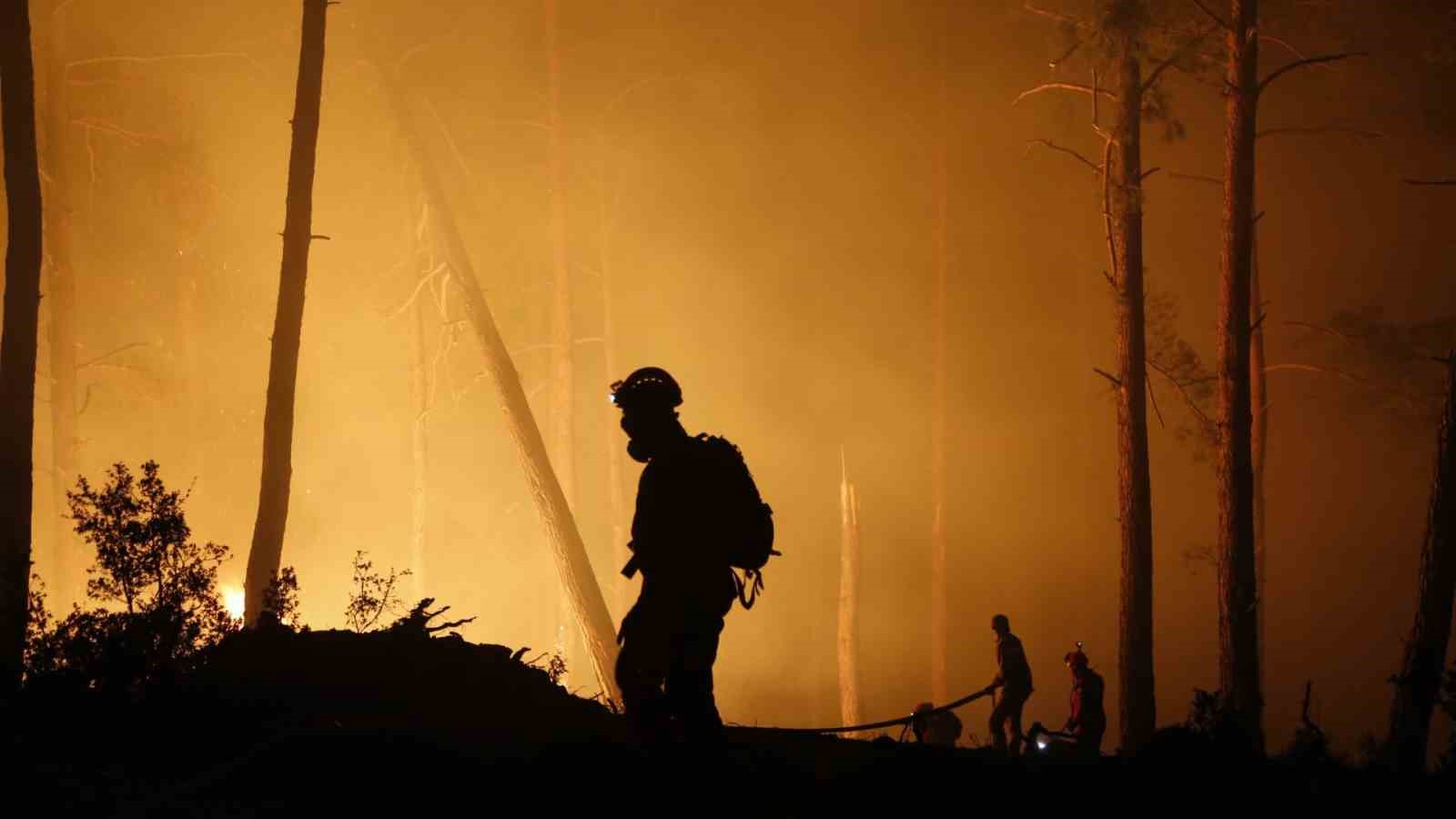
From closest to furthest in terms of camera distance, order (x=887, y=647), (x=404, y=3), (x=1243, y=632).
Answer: (x=1243, y=632) < (x=404, y=3) < (x=887, y=647)

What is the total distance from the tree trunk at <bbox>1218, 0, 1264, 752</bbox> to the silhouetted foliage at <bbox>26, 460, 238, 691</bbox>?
10.3 metres

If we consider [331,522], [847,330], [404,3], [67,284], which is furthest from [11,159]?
[847,330]

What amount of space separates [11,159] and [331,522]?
27.7 m

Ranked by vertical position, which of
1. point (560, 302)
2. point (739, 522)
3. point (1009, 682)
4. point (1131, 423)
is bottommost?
point (1009, 682)

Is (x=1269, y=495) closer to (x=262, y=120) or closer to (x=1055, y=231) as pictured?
(x=1055, y=231)

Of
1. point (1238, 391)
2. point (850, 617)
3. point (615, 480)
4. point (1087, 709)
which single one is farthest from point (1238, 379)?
point (615, 480)

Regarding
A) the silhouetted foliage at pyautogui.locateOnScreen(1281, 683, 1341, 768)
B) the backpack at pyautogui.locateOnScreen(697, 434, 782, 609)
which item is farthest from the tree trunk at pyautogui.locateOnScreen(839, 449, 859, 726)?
the backpack at pyautogui.locateOnScreen(697, 434, 782, 609)

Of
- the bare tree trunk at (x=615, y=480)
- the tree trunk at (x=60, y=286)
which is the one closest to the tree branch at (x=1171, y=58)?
the bare tree trunk at (x=615, y=480)

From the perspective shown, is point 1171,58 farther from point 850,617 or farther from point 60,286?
point 60,286

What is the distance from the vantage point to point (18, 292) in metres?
9.02

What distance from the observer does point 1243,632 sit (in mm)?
11414

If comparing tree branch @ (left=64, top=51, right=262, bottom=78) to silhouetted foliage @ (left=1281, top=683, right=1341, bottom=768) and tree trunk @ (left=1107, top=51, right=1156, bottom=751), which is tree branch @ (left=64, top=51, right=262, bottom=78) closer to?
tree trunk @ (left=1107, top=51, right=1156, bottom=751)

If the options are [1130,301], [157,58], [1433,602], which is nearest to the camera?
[1433,602]

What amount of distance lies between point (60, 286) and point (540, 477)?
14.3 metres
